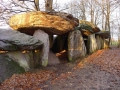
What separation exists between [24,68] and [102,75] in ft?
9.76

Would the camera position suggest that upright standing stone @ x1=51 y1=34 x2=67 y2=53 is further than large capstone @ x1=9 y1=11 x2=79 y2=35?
Yes

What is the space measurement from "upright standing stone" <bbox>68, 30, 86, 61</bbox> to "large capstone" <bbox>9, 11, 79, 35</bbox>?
0.92m

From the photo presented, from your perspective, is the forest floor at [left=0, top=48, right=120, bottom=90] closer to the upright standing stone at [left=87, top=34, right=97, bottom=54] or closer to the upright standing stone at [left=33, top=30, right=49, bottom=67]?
the upright standing stone at [left=33, top=30, right=49, bottom=67]

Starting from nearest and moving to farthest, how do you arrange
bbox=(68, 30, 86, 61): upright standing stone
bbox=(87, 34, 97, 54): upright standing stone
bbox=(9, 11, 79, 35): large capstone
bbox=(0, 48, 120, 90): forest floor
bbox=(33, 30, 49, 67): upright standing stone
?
bbox=(0, 48, 120, 90): forest floor
bbox=(9, 11, 79, 35): large capstone
bbox=(33, 30, 49, 67): upright standing stone
bbox=(68, 30, 86, 61): upright standing stone
bbox=(87, 34, 97, 54): upright standing stone

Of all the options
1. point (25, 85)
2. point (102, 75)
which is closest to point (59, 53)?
point (102, 75)

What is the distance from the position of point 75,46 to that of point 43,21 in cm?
254

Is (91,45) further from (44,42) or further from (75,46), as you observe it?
(44,42)

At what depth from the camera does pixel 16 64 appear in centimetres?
636

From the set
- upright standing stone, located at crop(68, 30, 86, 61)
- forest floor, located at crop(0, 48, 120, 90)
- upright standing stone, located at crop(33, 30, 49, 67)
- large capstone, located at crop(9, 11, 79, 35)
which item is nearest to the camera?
forest floor, located at crop(0, 48, 120, 90)

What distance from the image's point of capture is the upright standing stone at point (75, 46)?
8820 millimetres

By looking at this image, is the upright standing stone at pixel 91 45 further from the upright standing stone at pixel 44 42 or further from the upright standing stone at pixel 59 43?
the upright standing stone at pixel 44 42

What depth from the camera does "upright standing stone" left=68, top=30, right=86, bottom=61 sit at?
8820 mm

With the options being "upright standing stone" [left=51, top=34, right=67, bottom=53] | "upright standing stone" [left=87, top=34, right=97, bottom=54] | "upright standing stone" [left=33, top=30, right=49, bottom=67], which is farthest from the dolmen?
"upright standing stone" [left=87, top=34, right=97, bottom=54]

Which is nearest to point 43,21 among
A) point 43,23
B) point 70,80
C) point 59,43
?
point 43,23
